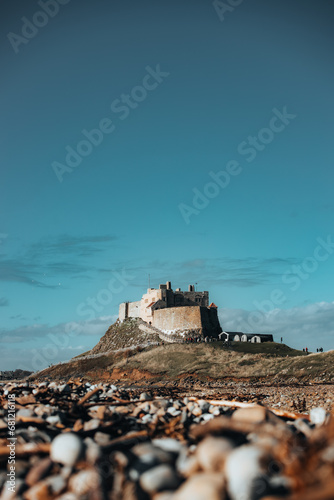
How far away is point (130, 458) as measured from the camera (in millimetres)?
3607

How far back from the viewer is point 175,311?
65.8m

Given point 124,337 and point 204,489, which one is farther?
point 124,337

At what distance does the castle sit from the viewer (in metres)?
64.0

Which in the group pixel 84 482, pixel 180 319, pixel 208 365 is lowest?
pixel 84 482

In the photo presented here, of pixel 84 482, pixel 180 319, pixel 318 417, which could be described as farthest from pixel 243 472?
pixel 180 319

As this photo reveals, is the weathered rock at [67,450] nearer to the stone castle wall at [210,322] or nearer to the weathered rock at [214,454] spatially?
the weathered rock at [214,454]

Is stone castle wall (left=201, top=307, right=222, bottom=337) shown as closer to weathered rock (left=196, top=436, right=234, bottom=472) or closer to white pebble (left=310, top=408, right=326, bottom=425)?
white pebble (left=310, top=408, right=326, bottom=425)

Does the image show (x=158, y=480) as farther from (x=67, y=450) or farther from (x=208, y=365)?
(x=208, y=365)

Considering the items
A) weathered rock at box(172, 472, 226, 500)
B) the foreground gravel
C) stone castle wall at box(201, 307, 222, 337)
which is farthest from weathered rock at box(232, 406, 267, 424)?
stone castle wall at box(201, 307, 222, 337)

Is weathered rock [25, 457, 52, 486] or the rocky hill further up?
the rocky hill

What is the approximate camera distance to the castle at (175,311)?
6400 cm

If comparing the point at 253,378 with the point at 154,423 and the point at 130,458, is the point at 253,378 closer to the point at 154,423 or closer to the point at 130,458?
the point at 154,423

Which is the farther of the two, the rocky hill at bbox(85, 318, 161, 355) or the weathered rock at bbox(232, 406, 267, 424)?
the rocky hill at bbox(85, 318, 161, 355)

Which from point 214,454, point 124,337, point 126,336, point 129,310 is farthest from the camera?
point 129,310
